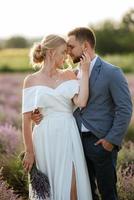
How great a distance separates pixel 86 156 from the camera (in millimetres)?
6156

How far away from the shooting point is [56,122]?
6039 millimetres

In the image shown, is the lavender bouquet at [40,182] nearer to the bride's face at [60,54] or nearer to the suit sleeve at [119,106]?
the suit sleeve at [119,106]

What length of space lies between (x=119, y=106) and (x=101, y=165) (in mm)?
569

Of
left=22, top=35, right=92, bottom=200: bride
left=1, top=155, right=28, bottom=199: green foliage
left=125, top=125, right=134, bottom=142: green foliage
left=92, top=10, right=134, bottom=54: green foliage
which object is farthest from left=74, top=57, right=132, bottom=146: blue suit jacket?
left=92, top=10, right=134, bottom=54: green foliage

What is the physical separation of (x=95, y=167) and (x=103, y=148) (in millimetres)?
241

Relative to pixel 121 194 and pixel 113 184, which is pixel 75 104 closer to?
pixel 113 184

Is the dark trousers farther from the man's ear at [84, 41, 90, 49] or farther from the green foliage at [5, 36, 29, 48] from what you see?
the green foliage at [5, 36, 29, 48]

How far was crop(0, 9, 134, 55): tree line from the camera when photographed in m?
67.8

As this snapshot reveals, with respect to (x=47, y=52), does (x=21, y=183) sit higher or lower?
lower

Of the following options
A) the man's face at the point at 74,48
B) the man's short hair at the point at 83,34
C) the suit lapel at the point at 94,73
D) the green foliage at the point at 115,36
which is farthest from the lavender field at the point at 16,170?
A: the green foliage at the point at 115,36

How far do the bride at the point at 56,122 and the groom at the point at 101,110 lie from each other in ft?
0.26

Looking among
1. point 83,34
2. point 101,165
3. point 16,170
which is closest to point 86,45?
point 83,34

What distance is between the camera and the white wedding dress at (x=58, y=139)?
597cm

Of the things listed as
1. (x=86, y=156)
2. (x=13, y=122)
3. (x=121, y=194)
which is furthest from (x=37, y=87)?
(x=13, y=122)
